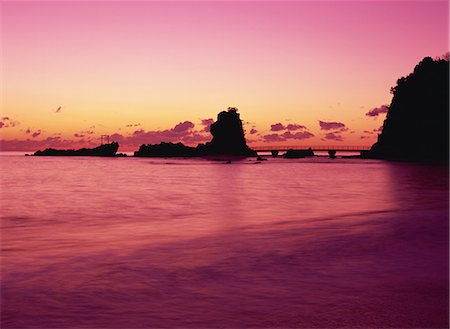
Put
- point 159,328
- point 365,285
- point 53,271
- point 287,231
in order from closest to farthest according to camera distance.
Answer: point 159,328, point 365,285, point 53,271, point 287,231

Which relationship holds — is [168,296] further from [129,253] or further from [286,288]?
[129,253]

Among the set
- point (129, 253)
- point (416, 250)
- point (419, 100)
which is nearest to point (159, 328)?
point (129, 253)

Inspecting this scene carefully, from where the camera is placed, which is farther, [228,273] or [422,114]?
[422,114]

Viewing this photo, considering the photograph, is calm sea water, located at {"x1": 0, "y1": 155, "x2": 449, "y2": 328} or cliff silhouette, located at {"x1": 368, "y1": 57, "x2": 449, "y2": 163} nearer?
calm sea water, located at {"x1": 0, "y1": 155, "x2": 449, "y2": 328}

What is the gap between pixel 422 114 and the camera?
145500 mm

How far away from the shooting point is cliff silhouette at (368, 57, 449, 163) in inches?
5581

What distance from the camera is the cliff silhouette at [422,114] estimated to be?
465 ft

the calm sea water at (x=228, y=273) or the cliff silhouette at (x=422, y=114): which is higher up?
the cliff silhouette at (x=422, y=114)

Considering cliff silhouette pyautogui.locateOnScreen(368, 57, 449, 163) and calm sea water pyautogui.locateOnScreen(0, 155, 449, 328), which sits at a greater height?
cliff silhouette pyautogui.locateOnScreen(368, 57, 449, 163)

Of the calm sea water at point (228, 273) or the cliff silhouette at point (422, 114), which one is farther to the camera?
the cliff silhouette at point (422, 114)

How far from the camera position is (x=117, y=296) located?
893 centimetres

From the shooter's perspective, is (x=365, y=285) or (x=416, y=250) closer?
(x=365, y=285)

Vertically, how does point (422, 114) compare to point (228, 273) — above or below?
above

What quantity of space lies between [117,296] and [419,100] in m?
151
